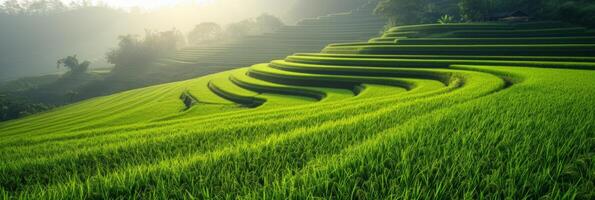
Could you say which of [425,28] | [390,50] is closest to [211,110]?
[390,50]

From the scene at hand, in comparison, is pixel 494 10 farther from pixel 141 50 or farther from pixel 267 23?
pixel 267 23

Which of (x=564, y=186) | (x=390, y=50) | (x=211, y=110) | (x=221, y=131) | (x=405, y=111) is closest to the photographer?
(x=564, y=186)

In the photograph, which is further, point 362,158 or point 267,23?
point 267,23

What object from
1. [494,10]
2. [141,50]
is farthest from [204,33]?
[494,10]

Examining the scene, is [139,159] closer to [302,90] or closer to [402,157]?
[402,157]

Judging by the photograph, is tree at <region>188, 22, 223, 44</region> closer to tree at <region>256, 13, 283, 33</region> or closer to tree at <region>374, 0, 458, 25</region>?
tree at <region>256, 13, 283, 33</region>

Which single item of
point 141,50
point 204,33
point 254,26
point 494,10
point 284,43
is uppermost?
point 254,26

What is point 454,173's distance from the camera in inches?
162

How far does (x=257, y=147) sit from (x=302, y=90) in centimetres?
2067

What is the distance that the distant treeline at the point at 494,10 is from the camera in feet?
128

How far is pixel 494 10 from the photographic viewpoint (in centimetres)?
5612

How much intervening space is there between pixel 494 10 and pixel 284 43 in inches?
2061

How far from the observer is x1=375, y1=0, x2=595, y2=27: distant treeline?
3891 centimetres

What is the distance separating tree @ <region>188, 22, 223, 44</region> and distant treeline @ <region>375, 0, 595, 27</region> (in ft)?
214
